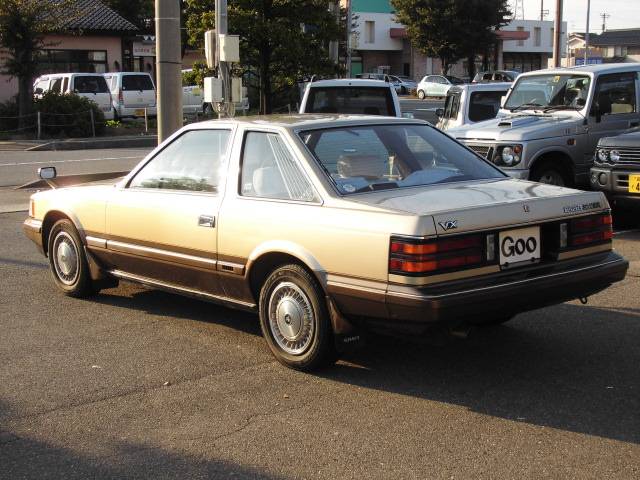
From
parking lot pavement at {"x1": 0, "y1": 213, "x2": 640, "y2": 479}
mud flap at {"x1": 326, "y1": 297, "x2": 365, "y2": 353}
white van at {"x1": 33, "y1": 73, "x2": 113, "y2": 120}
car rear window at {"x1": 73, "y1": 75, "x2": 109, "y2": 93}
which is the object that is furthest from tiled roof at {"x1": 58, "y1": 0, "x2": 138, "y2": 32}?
mud flap at {"x1": 326, "y1": 297, "x2": 365, "y2": 353}

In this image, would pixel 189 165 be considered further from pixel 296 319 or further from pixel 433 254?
pixel 433 254

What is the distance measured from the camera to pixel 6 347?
6.02 meters

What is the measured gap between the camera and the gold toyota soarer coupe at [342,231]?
4.85m

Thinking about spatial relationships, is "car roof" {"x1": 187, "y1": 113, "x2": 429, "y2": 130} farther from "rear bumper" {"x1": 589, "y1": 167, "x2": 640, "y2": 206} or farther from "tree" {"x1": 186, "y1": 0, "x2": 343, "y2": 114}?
"tree" {"x1": 186, "y1": 0, "x2": 343, "y2": 114}

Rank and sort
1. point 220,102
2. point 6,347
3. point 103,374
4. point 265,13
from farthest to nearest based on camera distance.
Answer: point 265,13
point 220,102
point 6,347
point 103,374

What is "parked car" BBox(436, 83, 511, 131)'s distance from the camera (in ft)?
49.6

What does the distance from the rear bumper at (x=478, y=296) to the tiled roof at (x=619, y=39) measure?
93.3 meters

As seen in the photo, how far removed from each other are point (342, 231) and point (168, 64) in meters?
8.96

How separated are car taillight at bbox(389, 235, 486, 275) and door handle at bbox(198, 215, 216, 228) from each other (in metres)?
1.51

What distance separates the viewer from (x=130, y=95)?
30922 mm

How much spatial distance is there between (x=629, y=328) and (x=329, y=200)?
251 cm

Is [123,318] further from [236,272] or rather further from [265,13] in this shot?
[265,13]

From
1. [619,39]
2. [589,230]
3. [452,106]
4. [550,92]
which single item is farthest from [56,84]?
[619,39]

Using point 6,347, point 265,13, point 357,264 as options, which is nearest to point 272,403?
point 357,264
